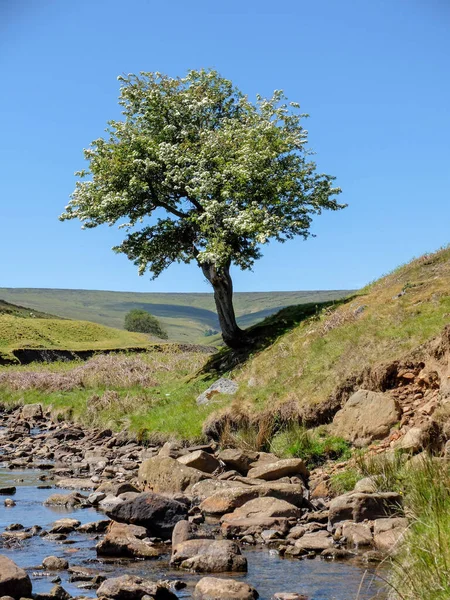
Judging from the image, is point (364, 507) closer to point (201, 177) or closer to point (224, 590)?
Answer: point (224, 590)

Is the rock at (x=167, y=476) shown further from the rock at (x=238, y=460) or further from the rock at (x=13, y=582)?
the rock at (x=13, y=582)

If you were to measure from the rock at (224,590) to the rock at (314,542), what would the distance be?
245 cm

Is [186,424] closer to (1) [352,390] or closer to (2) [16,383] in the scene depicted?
(1) [352,390]

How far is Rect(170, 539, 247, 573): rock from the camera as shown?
1087 centimetres

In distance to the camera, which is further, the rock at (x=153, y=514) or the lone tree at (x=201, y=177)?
the lone tree at (x=201, y=177)

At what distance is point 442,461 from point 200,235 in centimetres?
2259

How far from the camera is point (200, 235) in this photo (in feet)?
110

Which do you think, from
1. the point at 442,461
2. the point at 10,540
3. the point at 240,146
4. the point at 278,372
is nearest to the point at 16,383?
the point at 240,146

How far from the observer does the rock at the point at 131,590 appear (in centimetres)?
918

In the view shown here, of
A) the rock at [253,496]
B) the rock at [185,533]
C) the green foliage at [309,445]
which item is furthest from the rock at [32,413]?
the rock at [185,533]

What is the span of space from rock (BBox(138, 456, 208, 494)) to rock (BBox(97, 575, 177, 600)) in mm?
7026

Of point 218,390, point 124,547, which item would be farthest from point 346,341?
point 124,547

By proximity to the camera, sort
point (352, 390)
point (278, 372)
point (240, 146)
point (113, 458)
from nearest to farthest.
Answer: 1. point (352, 390)
2. point (113, 458)
3. point (278, 372)
4. point (240, 146)

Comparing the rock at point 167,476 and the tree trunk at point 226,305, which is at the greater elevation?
the tree trunk at point 226,305
